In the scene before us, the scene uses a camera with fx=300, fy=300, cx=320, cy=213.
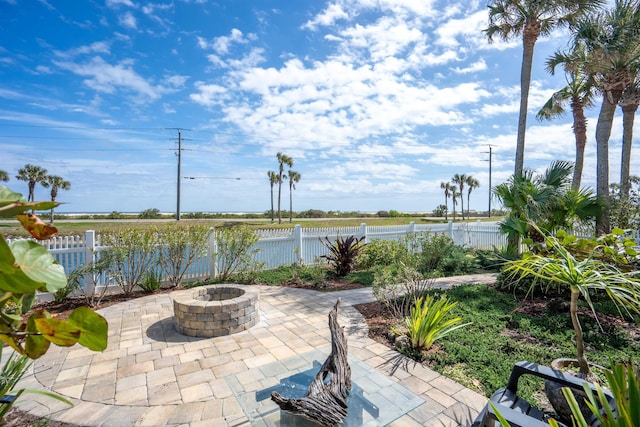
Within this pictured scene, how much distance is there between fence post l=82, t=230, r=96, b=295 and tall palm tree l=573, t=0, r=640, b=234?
1132 centimetres

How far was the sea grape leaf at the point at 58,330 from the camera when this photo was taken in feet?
2.03

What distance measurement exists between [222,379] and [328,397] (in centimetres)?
148

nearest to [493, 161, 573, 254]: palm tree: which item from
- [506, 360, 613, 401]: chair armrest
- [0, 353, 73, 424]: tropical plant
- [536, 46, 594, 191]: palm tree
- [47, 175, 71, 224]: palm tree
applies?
[536, 46, 594, 191]: palm tree

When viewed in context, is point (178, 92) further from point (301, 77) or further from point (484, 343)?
point (484, 343)

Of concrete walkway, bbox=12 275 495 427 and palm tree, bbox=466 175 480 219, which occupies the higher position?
palm tree, bbox=466 175 480 219

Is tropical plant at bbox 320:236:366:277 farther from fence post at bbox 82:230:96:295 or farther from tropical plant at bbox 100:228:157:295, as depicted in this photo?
fence post at bbox 82:230:96:295

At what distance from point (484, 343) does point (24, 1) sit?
710cm

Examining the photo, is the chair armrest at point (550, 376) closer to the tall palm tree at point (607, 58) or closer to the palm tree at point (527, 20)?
the tall palm tree at point (607, 58)

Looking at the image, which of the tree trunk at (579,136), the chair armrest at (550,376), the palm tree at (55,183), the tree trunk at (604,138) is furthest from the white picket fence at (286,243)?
the palm tree at (55,183)

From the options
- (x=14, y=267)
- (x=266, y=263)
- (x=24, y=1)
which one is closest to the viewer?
(x=14, y=267)

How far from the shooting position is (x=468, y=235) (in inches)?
485

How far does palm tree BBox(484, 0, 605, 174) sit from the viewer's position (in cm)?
877

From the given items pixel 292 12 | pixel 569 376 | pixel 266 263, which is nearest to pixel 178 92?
pixel 292 12

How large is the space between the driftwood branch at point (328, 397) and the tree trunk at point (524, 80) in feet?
30.0
